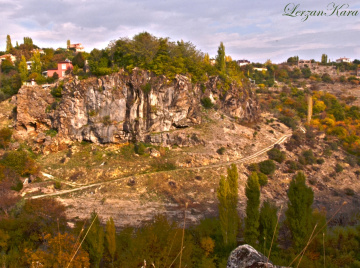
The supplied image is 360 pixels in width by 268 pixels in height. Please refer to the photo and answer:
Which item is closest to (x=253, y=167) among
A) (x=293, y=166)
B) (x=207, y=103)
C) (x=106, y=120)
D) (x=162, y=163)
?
(x=293, y=166)

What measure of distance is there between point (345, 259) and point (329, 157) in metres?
36.6

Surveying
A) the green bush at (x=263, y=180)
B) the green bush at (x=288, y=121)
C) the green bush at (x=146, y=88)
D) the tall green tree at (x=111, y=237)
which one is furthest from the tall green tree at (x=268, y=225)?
the green bush at (x=288, y=121)

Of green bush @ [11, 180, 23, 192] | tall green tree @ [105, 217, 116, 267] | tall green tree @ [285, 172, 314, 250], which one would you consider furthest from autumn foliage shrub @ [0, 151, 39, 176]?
tall green tree @ [285, 172, 314, 250]

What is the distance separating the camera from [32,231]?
2139 centimetres

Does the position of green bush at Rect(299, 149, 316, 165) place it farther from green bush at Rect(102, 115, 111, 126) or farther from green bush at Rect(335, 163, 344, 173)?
green bush at Rect(102, 115, 111, 126)

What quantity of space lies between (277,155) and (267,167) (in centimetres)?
550

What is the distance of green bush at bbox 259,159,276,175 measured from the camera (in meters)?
42.4

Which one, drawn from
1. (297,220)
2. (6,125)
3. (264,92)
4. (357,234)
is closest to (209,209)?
(297,220)

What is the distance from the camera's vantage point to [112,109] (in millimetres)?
44438

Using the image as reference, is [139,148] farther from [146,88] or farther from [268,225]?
[268,225]

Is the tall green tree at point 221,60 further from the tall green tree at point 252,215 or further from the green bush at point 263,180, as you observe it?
the tall green tree at point 252,215

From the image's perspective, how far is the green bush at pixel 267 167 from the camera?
139ft

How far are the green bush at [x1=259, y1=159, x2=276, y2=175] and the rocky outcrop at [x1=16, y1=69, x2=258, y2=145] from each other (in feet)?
37.6

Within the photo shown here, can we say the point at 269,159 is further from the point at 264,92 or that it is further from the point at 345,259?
the point at 264,92
